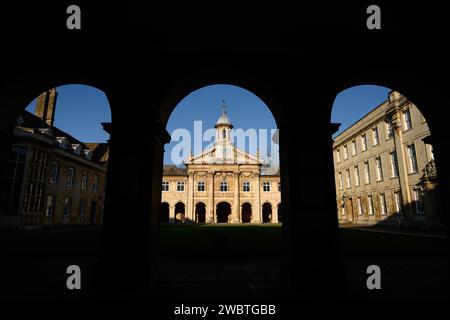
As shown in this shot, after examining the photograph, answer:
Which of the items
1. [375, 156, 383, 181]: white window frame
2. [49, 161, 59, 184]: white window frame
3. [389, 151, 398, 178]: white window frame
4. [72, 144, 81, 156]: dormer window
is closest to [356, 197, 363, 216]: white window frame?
[375, 156, 383, 181]: white window frame

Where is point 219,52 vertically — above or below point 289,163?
above

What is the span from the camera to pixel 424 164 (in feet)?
62.4

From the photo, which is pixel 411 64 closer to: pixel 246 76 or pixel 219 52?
pixel 246 76

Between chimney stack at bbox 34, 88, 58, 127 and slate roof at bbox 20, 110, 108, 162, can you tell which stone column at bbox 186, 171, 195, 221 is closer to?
slate roof at bbox 20, 110, 108, 162

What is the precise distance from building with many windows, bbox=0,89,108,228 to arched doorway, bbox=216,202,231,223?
63.7 feet

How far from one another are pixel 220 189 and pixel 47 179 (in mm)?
25522

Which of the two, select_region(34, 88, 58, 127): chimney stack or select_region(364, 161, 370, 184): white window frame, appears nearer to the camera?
select_region(364, 161, 370, 184): white window frame

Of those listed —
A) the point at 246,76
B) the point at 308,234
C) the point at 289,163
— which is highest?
the point at 246,76

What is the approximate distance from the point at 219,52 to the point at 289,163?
263cm

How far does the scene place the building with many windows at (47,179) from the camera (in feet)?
A: 65.9

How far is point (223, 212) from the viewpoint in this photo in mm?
45719

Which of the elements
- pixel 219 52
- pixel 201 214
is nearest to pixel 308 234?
pixel 219 52

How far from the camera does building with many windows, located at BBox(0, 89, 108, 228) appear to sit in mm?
20092

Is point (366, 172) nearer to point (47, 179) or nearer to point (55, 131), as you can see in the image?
point (47, 179)
